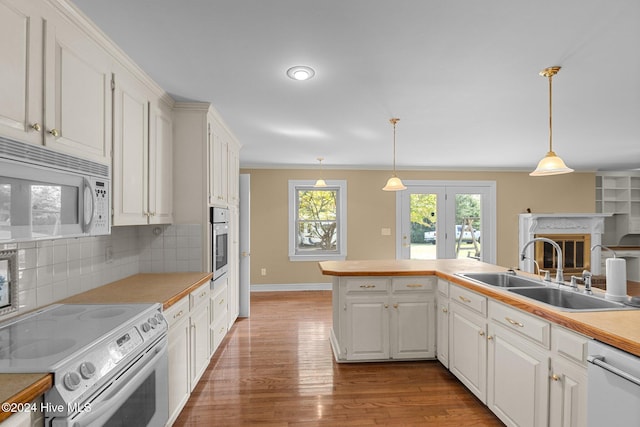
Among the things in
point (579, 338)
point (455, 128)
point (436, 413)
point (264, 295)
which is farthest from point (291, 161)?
point (579, 338)

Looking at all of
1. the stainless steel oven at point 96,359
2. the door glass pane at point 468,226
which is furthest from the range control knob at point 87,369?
the door glass pane at point 468,226

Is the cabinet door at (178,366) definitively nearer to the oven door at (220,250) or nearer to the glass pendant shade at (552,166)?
the oven door at (220,250)

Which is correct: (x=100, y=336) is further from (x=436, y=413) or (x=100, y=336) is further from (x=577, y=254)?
(x=577, y=254)

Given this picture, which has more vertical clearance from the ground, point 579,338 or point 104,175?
point 104,175

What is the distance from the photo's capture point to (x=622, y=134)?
374cm

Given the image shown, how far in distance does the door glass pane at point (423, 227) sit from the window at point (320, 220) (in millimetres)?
1372

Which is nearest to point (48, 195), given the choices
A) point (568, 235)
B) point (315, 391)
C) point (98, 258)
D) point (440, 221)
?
point (98, 258)

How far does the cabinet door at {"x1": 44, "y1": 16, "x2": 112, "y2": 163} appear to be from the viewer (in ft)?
4.70

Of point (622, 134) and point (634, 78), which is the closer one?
point (634, 78)

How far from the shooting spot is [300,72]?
7.09 ft

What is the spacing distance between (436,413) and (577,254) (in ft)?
18.4

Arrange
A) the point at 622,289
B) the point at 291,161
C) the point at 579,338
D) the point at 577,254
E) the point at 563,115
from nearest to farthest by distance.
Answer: the point at 579,338
the point at 622,289
the point at 563,115
the point at 291,161
the point at 577,254

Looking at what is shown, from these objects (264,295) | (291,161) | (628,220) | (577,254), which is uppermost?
(291,161)

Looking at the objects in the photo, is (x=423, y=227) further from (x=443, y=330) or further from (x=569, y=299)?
(x=569, y=299)
